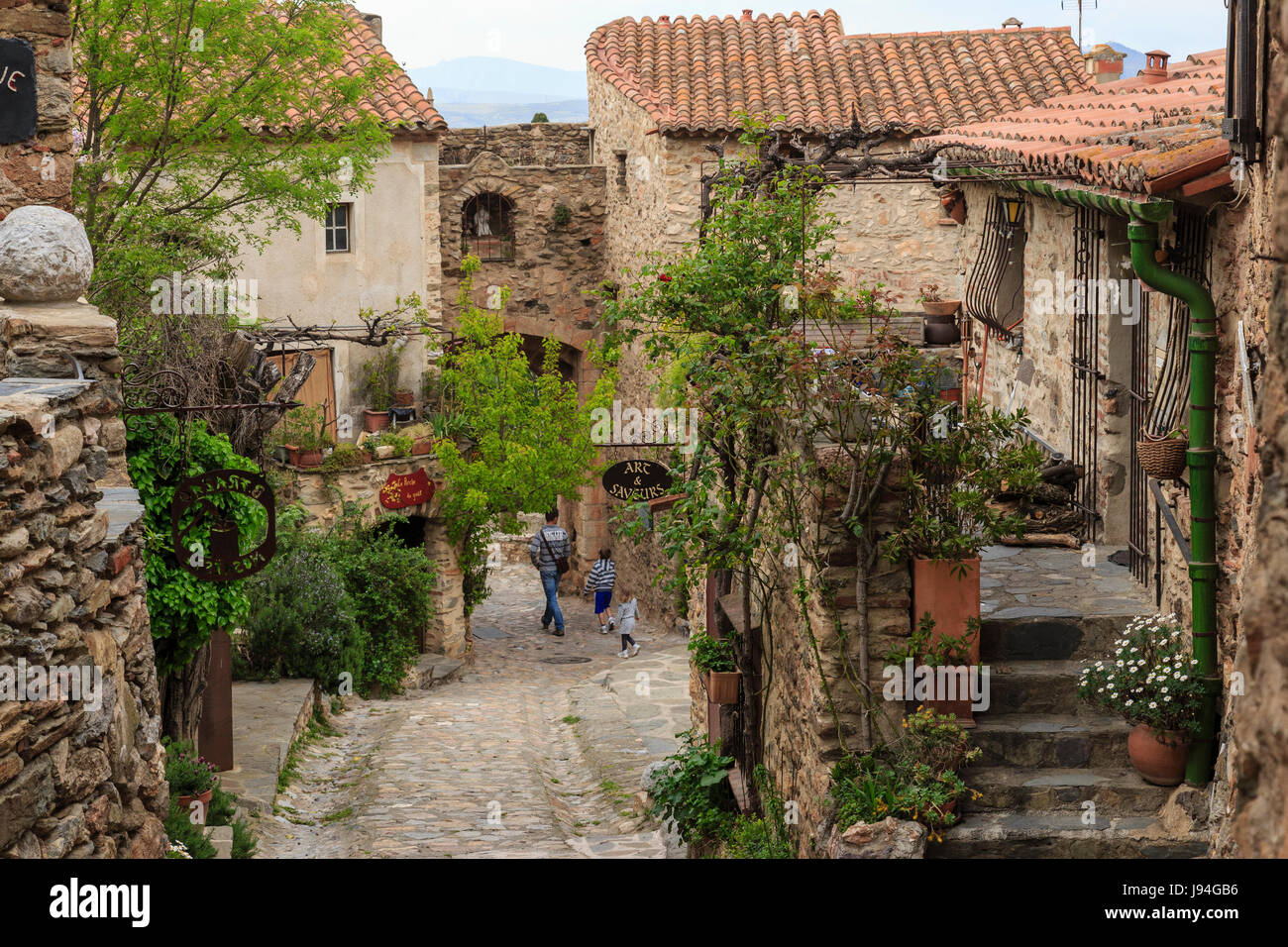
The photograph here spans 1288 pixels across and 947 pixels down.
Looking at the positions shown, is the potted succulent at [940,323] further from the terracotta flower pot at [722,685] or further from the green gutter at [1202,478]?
the green gutter at [1202,478]

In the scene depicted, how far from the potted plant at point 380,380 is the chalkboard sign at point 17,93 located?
12306 mm

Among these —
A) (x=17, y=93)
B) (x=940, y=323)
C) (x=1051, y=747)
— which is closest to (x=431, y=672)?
(x=940, y=323)

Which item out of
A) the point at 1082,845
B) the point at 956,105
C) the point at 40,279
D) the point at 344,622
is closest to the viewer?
the point at 40,279

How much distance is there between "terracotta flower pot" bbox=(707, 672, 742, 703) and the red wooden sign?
33.0 feet

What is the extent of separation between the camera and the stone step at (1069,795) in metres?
6.03

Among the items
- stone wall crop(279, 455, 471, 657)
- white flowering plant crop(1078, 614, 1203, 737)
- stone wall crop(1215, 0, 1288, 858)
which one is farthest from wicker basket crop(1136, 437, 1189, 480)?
stone wall crop(279, 455, 471, 657)

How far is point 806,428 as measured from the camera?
6.36 m

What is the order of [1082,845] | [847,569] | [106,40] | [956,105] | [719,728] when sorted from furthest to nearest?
[956,105]
[106,40]
[719,728]
[847,569]
[1082,845]

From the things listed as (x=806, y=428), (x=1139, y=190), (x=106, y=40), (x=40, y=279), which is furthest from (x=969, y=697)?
(x=106, y=40)

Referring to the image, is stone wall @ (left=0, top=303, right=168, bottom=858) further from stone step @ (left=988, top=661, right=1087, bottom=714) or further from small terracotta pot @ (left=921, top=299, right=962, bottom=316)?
small terracotta pot @ (left=921, top=299, right=962, bottom=316)

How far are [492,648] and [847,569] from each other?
1352 centimetres

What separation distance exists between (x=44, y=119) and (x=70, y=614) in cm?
339

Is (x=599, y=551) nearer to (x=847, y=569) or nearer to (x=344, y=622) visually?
(x=344, y=622)

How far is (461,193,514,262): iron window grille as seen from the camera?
22.2 m
